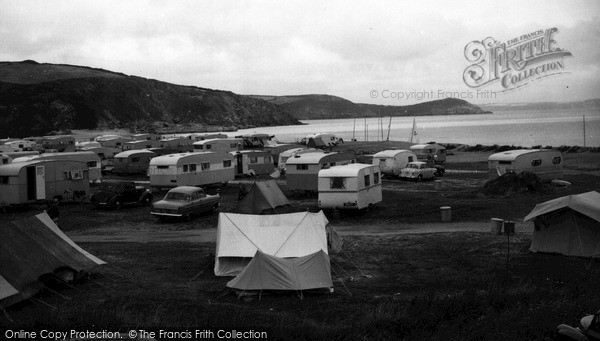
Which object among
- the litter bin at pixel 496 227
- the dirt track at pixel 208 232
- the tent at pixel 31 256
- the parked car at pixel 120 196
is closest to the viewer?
the tent at pixel 31 256

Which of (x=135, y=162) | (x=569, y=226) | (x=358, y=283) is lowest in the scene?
(x=358, y=283)

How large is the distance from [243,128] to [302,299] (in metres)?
184

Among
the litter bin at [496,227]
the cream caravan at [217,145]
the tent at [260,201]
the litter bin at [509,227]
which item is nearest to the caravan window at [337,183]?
the tent at [260,201]

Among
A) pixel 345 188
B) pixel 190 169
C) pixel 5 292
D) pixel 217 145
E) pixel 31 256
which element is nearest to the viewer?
pixel 5 292

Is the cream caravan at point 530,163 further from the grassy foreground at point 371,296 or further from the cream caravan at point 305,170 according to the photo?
the grassy foreground at point 371,296

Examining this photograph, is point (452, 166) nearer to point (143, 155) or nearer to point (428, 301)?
point (143, 155)

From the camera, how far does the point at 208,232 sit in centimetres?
2411

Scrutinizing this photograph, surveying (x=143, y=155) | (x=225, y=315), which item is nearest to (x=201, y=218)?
(x=225, y=315)

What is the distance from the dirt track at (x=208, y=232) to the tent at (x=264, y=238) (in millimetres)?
4219

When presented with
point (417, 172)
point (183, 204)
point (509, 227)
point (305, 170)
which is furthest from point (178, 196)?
point (417, 172)

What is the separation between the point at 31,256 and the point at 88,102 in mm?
144784

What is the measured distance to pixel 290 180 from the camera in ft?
113

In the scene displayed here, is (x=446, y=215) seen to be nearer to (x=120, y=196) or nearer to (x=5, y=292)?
(x=120, y=196)

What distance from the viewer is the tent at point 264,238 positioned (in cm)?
1741
